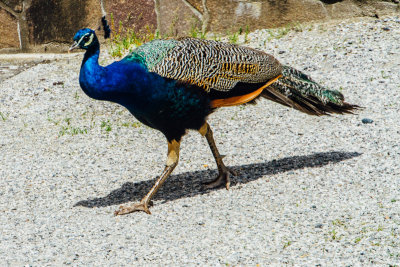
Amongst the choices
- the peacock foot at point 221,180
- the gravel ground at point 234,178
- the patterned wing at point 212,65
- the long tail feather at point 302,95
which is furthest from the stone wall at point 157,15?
the peacock foot at point 221,180

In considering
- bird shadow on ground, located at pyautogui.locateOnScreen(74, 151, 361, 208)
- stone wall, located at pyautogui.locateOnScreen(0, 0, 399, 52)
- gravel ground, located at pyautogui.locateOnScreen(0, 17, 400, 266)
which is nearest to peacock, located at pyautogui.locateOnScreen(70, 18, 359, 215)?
bird shadow on ground, located at pyautogui.locateOnScreen(74, 151, 361, 208)

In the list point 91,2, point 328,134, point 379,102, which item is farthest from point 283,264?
point 91,2

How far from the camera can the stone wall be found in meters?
6.39

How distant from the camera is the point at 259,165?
4367 mm

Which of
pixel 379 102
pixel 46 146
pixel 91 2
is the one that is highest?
pixel 91 2

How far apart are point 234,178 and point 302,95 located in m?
0.80

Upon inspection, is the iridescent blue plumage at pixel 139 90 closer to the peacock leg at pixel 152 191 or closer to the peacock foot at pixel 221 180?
the peacock leg at pixel 152 191

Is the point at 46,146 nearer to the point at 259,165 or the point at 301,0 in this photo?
the point at 259,165

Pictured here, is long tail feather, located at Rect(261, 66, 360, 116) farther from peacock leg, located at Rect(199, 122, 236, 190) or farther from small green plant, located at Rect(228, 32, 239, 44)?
small green plant, located at Rect(228, 32, 239, 44)

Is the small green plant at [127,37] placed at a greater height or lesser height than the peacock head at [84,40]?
lesser

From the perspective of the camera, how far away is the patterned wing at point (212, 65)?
361 centimetres

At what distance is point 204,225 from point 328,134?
174 cm

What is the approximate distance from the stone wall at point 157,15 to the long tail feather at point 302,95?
2.48 m

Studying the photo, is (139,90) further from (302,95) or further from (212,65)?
(302,95)
